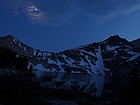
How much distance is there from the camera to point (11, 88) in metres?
51.7

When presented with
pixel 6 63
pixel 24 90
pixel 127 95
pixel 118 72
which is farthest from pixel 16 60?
pixel 118 72

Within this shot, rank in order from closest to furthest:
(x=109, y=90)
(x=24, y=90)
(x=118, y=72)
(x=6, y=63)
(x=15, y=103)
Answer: (x=15, y=103), (x=24, y=90), (x=6, y=63), (x=109, y=90), (x=118, y=72)

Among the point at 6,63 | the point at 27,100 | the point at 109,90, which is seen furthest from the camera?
the point at 109,90

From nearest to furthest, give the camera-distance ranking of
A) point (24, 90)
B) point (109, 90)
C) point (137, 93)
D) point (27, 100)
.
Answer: point (27, 100) < point (24, 90) < point (137, 93) < point (109, 90)

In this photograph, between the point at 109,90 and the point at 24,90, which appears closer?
the point at 24,90

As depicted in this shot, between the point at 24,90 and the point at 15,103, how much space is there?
37.9 feet

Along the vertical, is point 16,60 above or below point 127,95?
above

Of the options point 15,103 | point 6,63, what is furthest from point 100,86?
point 15,103

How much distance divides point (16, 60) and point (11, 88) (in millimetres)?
31128

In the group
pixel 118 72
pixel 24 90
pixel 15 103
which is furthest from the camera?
pixel 118 72

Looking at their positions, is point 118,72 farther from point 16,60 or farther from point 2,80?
point 2,80

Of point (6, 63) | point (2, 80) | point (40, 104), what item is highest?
point (6, 63)

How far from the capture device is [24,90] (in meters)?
57.8

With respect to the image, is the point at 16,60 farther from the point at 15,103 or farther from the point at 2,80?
the point at 15,103
